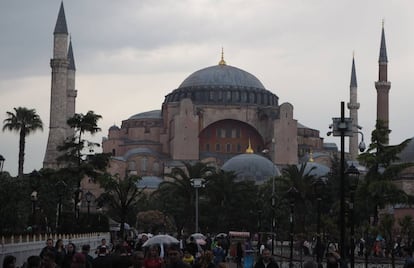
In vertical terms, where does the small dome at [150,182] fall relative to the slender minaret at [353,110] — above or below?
below

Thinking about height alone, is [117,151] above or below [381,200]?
above

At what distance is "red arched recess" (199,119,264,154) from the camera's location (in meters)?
87.3

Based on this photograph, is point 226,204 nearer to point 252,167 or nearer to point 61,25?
point 61,25

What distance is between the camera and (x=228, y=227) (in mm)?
48594

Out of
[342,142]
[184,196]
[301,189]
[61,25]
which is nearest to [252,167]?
[61,25]

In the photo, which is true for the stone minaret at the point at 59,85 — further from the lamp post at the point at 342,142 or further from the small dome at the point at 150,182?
the lamp post at the point at 342,142

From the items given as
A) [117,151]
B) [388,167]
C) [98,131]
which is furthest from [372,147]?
[117,151]

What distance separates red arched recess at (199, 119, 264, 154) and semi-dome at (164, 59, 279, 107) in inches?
89.3

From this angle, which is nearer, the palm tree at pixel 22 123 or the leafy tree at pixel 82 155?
the leafy tree at pixel 82 155

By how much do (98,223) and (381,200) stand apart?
38.2 ft

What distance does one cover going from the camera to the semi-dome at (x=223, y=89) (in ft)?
293

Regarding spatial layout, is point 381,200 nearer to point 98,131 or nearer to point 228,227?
point 98,131

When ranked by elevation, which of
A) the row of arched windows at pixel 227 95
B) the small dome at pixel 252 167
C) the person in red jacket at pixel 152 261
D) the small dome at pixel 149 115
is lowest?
the person in red jacket at pixel 152 261

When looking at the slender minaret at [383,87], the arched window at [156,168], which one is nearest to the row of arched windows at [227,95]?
the arched window at [156,168]
